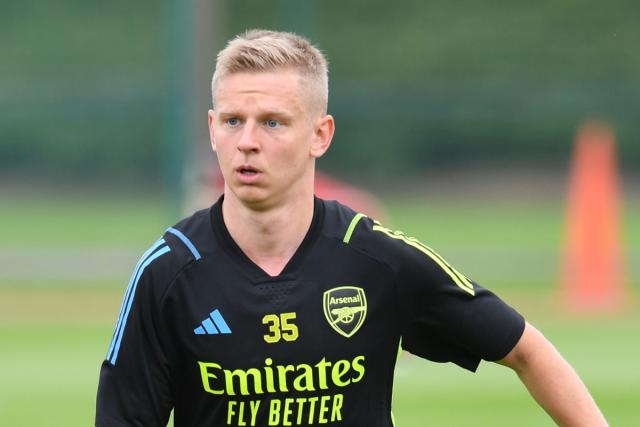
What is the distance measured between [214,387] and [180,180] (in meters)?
11.4

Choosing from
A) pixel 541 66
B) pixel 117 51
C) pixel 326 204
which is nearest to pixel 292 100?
pixel 326 204

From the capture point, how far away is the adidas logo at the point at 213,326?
373 cm

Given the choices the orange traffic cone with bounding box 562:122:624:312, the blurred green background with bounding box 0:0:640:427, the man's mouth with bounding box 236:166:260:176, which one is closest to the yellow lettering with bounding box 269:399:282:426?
the man's mouth with bounding box 236:166:260:176

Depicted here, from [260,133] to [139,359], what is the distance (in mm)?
691

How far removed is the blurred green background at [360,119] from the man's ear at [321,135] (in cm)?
1086

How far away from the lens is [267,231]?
151 inches

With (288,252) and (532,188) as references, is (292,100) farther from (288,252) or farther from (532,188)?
(532,188)

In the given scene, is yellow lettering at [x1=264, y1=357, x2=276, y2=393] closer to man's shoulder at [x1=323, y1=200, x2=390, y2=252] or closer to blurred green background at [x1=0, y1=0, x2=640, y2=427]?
man's shoulder at [x1=323, y1=200, x2=390, y2=252]

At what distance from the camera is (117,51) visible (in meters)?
23.7

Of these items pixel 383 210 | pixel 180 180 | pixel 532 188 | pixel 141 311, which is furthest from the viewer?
pixel 532 188

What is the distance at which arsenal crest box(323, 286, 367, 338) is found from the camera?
3.82 meters

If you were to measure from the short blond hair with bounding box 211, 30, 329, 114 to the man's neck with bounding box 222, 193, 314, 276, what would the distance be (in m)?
0.30

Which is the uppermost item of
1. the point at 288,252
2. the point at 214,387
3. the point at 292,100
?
the point at 292,100

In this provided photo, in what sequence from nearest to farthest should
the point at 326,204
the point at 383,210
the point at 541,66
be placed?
1. the point at 326,204
2. the point at 541,66
3. the point at 383,210
